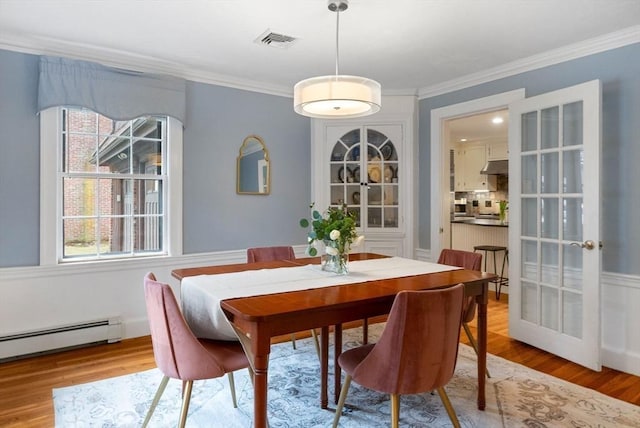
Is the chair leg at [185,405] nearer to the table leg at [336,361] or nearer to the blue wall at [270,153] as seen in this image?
the table leg at [336,361]

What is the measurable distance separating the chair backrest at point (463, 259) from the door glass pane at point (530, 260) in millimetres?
821

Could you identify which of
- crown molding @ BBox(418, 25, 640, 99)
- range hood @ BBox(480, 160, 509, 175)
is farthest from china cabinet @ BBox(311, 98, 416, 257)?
range hood @ BBox(480, 160, 509, 175)

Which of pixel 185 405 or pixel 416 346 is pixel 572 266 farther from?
pixel 185 405

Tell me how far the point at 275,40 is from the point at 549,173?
2.42 m

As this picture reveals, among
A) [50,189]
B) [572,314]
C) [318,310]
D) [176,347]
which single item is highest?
[50,189]

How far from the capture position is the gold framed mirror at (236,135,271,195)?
4133 mm

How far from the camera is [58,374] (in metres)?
2.82

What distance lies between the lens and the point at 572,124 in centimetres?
310

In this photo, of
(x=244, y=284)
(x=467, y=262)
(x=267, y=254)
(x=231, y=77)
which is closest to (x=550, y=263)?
(x=467, y=262)

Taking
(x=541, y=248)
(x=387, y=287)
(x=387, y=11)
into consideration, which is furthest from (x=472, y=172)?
(x=387, y=287)

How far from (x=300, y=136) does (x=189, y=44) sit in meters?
1.64

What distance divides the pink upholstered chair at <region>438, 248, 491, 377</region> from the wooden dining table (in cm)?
32

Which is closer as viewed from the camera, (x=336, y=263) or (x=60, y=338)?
(x=336, y=263)

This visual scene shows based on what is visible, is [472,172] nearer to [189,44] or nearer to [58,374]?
[189,44]
